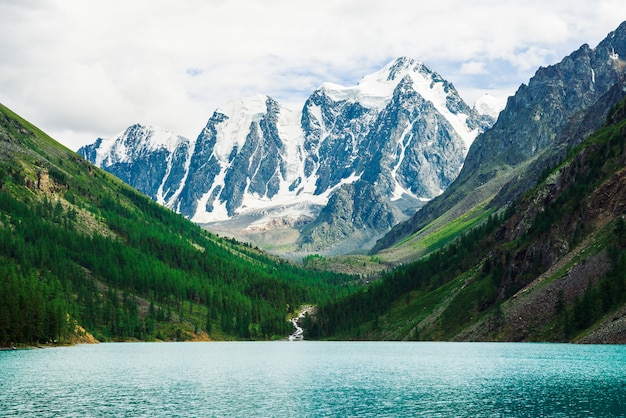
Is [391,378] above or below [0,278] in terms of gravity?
below

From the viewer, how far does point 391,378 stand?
11262 cm

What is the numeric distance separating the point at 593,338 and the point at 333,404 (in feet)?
296

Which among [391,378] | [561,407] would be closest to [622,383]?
[561,407]

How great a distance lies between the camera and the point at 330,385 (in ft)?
345

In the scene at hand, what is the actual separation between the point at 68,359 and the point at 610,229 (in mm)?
138880

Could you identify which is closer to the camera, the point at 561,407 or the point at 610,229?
the point at 561,407

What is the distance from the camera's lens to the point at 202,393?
96.3m

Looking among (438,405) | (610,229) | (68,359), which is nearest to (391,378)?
(438,405)

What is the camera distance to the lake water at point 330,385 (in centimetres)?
7912

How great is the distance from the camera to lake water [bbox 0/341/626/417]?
3115 inches

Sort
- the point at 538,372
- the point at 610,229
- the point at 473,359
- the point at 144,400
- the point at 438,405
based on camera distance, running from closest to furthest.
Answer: the point at 438,405, the point at 144,400, the point at 538,372, the point at 473,359, the point at 610,229

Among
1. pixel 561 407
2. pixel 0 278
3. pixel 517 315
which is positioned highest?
pixel 0 278

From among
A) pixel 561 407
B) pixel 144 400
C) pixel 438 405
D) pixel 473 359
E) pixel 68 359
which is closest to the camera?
pixel 561 407

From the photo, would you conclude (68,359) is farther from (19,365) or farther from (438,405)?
(438,405)
